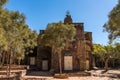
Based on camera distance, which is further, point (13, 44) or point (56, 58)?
point (56, 58)

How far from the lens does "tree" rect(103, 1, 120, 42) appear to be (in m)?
13.6

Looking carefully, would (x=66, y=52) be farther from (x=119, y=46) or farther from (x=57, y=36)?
(x=119, y=46)

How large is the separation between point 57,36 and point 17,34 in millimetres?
6027

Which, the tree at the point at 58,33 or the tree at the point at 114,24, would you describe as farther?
the tree at the point at 58,33

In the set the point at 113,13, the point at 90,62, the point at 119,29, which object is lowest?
the point at 90,62

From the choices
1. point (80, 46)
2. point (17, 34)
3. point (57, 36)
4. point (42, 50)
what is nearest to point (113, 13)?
point (17, 34)

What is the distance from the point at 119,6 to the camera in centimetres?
1348

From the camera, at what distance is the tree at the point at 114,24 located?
44.7ft

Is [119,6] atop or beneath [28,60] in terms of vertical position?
atop

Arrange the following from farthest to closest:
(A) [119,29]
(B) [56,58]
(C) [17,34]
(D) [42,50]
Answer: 1. (D) [42,50]
2. (B) [56,58]
3. (C) [17,34]
4. (A) [119,29]

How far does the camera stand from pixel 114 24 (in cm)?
1451

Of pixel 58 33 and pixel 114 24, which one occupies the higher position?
pixel 58 33

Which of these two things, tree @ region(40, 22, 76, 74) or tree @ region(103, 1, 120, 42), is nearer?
tree @ region(103, 1, 120, 42)

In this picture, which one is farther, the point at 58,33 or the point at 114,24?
the point at 58,33
